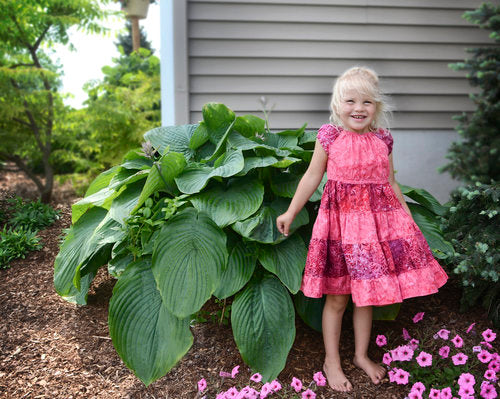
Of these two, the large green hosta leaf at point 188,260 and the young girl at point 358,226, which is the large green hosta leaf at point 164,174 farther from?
the young girl at point 358,226

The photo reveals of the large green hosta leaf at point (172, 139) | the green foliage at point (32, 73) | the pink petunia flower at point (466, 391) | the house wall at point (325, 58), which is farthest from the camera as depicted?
the green foliage at point (32, 73)

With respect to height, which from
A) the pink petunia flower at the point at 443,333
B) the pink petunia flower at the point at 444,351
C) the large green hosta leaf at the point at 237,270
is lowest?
the pink petunia flower at the point at 444,351

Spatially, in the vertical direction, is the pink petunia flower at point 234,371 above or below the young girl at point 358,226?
below

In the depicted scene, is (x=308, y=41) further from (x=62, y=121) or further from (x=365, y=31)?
(x=62, y=121)

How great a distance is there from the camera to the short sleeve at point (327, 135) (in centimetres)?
173

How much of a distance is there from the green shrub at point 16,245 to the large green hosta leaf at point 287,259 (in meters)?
1.75

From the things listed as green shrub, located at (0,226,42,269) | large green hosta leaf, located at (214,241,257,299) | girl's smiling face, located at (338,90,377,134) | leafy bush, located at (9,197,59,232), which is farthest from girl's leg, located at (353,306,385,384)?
leafy bush, located at (9,197,59,232)

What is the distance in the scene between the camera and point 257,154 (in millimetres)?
2105

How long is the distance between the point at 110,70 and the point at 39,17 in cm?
372

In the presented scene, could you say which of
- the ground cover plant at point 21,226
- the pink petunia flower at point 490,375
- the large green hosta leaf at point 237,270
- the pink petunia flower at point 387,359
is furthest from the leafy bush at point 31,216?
the pink petunia flower at point 490,375

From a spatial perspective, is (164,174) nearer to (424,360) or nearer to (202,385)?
(202,385)

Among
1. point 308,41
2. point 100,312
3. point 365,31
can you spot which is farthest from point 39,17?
point 100,312

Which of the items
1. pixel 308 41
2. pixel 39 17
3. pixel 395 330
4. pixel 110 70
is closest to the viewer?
pixel 395 330

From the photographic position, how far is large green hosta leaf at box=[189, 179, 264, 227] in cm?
182
